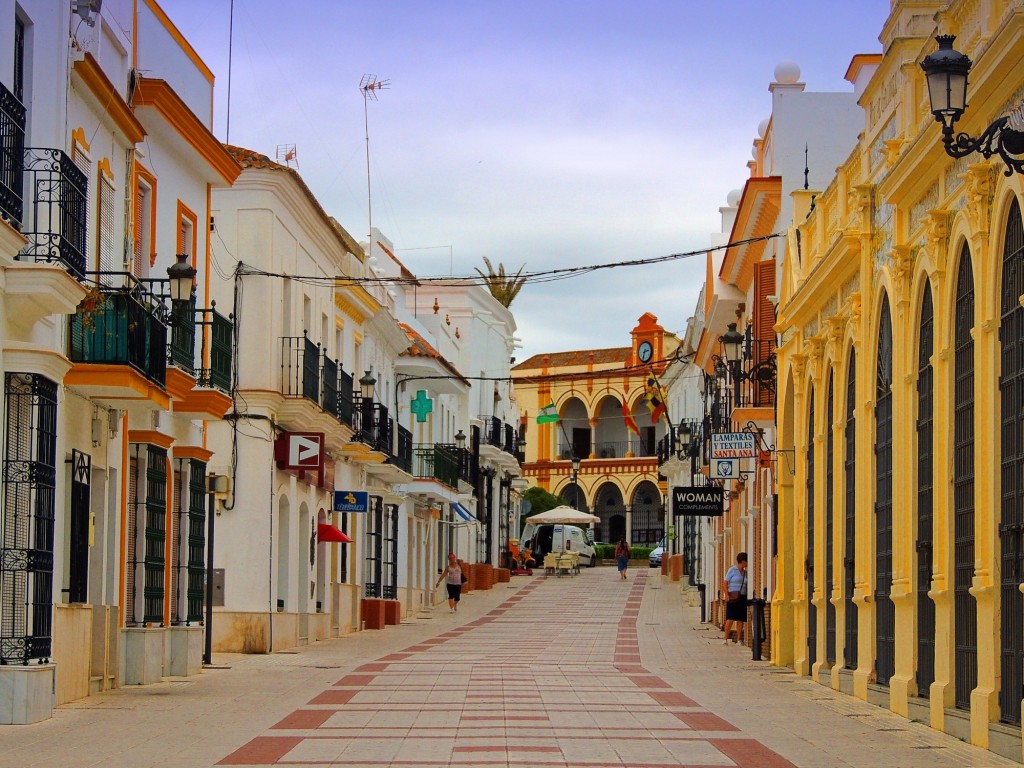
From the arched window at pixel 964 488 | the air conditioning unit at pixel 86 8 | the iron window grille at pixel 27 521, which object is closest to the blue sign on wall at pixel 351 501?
the air conditioning unit at pixel 86 8

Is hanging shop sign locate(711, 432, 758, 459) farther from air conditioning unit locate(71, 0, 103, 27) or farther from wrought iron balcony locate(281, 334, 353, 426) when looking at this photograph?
air conditioning unit locate(71, 0, 103, 27)

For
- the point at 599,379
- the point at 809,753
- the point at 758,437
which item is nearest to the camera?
the point at 809,753

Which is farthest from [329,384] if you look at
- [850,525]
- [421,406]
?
[421,406]

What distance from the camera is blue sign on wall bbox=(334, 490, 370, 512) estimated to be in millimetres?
32562

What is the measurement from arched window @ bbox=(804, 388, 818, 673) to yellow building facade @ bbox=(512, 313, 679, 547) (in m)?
57.3

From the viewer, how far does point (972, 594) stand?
527 inches

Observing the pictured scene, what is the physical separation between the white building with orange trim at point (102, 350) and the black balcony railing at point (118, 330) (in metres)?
0.03

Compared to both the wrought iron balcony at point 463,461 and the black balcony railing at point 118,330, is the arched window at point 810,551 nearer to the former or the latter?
the black balcony railing at point 118,330

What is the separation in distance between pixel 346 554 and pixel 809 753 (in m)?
23.5

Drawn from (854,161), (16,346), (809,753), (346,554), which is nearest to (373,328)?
(346,554)

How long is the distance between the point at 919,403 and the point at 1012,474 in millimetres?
3679

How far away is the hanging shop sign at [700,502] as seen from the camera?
32.7 m

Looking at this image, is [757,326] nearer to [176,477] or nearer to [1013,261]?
[176,477]

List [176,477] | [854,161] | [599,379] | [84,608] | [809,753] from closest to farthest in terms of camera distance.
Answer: [809,753] < [84,608] < [854,161] < [176,477] < [599,379]
